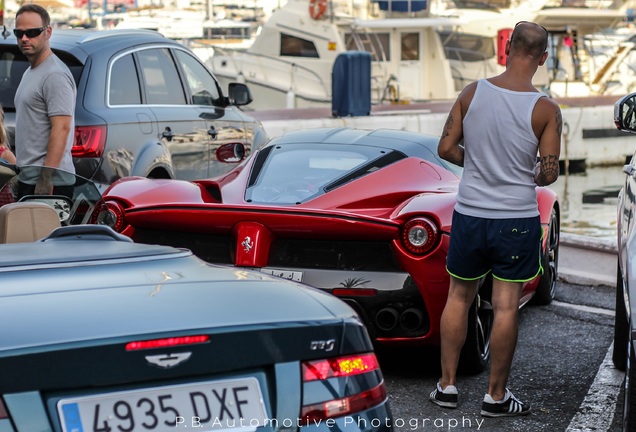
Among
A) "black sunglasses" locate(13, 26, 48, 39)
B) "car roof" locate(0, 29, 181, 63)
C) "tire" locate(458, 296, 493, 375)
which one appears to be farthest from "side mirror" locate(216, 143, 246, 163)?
"tire" locate(458, 296, 493, 375)

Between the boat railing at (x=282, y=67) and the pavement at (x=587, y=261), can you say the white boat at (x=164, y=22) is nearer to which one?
the boat railing at (x=282, y=67)

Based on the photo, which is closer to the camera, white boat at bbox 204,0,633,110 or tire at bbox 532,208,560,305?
→ tire at bbox 532,208,560,305

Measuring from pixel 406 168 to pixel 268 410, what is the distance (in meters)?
3.75

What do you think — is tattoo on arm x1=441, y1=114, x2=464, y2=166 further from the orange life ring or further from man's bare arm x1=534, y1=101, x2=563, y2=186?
the orange life ring

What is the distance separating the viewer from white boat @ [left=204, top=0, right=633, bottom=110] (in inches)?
1264

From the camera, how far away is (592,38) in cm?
3525

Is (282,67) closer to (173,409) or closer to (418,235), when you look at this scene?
(418,235)

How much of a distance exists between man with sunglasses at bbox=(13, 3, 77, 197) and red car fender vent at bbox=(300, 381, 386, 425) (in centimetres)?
424

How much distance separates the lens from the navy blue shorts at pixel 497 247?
211 inches

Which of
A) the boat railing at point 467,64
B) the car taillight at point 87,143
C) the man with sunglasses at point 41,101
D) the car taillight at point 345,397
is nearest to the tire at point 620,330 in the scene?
the car taillight at point 345,397

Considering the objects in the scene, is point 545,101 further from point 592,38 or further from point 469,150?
point 592,38

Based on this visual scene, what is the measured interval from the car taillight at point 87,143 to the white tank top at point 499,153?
3.29 meters

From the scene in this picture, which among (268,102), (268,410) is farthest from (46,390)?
(268,102)

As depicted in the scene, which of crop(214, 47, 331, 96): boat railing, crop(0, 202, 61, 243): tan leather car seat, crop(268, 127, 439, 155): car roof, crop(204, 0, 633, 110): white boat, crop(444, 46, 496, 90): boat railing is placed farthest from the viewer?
crop(444, 46, 496, 90): boat railing
